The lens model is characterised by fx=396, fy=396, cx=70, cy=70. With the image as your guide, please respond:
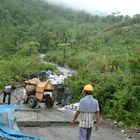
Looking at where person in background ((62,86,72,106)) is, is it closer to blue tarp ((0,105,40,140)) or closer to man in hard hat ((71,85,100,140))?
blue tarp ((0,105,40,140))

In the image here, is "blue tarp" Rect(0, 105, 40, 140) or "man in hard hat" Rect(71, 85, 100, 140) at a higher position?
"man in hard hat" Rect(71, 85, 100, 140)

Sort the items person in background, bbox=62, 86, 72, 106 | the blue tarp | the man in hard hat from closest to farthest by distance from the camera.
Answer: the man in hard hat, the blue tarp, person in background, bbox=62, 86, 72, 106

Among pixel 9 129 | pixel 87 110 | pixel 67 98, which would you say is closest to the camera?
pixel 87 110

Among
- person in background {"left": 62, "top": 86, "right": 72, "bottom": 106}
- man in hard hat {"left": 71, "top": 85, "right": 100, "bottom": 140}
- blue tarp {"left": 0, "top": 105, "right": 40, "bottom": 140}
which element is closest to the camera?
man in hard hat {"left": 71, "top": 85, "right": 100, "bottom": 140}

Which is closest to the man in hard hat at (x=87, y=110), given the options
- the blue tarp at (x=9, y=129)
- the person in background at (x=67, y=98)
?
the blue tarp at (x=9, y=129)

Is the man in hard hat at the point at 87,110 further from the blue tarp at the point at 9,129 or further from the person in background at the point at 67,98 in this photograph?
the person in background at the point at 67,98

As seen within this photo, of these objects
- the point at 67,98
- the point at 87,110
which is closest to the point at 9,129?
the point at 87,110

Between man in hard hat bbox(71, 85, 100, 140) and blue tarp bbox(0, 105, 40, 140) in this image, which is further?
blue tarp bbox(0, 105, 40, 140)

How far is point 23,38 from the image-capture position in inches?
2785

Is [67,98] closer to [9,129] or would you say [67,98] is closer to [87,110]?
[9,129]

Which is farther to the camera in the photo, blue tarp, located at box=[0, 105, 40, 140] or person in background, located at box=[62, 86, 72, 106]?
person in background, located at box=[62, 86, 72, 106]

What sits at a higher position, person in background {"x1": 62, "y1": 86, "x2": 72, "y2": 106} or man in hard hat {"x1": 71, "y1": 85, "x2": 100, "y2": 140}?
man in hard hat {"x1": 71, "y1": 85, "x2": 100, "y2": 140}

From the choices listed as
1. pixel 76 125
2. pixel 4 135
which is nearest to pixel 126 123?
pixel 76 125

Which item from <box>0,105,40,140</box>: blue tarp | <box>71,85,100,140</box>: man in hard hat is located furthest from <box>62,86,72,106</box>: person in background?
<box>71,85,100,140</box>: man in hard hat
